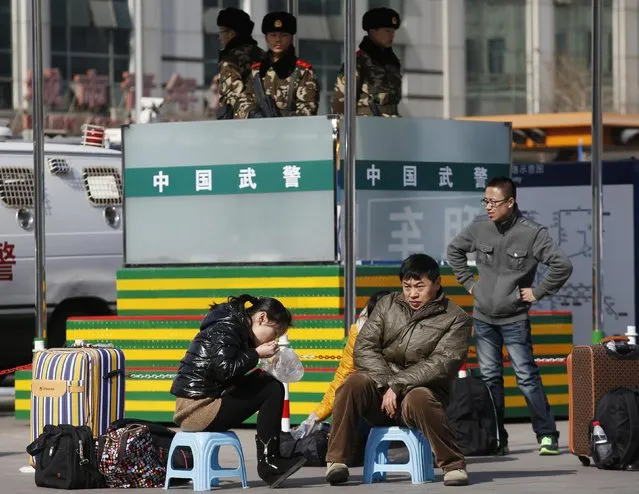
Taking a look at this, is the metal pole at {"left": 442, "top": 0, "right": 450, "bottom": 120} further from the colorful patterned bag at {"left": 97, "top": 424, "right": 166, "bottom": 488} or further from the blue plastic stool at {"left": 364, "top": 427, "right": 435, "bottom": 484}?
the colorful patterned bag at {"left": 97, "top": 424, "right": 166, "bottom": 488}

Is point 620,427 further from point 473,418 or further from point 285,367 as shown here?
point 285,367

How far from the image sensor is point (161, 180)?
14.6 meters

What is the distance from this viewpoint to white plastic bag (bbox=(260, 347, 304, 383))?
11.2 meters

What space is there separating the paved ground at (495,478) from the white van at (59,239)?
3607mm

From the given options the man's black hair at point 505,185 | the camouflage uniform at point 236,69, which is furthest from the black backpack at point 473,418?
the camouflage uniform at point 236,69

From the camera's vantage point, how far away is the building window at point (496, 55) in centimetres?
5200

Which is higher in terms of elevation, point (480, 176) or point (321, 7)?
point (321, 7)

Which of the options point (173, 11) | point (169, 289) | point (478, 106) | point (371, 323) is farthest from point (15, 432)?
point (478, 106)

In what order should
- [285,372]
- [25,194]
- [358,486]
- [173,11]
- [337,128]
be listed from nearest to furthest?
A: 1. [358,486]
2. [285,372]
3. [337,128]
4. [25,194]
5. [173,11]

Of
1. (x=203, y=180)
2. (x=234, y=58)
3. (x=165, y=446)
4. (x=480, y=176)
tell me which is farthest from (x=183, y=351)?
(x=165, y=446)

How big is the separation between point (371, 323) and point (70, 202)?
687cm

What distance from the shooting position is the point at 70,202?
17219mm

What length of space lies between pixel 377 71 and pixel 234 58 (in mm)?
1144

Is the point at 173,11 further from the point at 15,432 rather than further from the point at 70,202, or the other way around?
the point at 15,432
